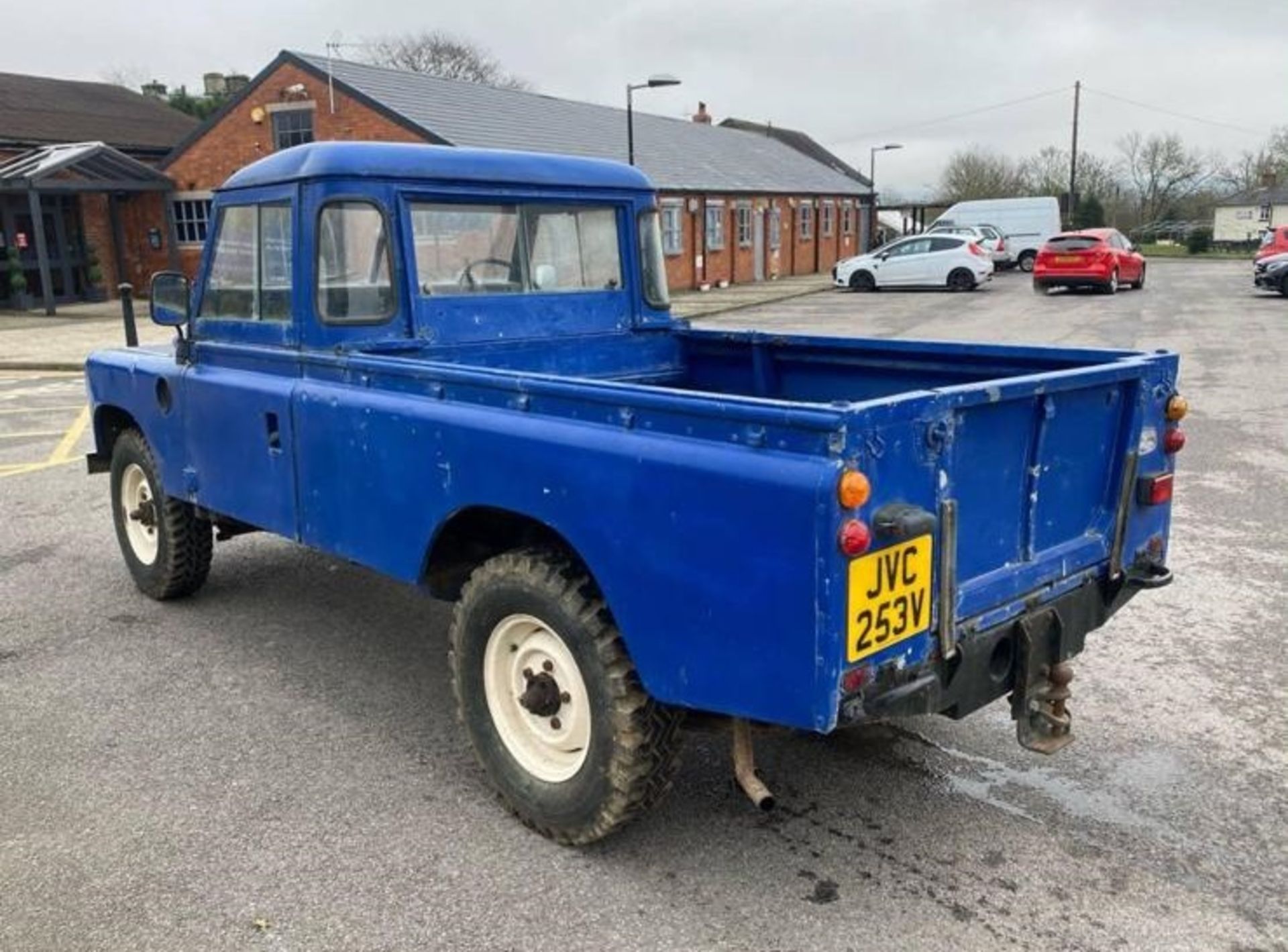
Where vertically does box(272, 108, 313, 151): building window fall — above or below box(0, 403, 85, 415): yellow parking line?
above

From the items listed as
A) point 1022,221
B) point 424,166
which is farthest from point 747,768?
point 1022,221

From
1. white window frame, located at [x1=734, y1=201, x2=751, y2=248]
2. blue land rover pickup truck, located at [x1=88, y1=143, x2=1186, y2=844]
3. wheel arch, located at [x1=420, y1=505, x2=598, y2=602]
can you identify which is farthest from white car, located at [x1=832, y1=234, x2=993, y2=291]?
wheel arch, located at [x1=420, y1=505, x2=598, y2=602]

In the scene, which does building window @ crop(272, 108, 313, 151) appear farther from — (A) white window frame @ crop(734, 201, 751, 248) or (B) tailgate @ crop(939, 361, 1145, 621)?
(B) tailgate @ crop(939, 361, 1145, 621)

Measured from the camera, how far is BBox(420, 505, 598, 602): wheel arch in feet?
11.2

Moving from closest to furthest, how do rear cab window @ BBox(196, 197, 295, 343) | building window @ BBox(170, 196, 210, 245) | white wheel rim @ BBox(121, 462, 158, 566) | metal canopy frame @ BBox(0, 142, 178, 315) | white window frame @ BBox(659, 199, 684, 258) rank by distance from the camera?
rear cab window @ BBox(196, 197, 295, 343) < white wheel rim @ BBox(121, 462, 158, 566) < metal canopy frame @ BBox(0, 142, 178, 315) < building window @ BBox(170, 196, 210, 245) < white window frame @ BBox(659, 199, 684, 258)

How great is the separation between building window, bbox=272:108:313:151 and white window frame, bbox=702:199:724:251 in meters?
11.1

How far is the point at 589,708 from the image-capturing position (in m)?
3.16

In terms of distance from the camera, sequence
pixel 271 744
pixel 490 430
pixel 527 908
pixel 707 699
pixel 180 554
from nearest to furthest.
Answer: pixel 707 699 < pixel 527 908 < pixel 490 430 < pixel 271 744 < pixel 180 554

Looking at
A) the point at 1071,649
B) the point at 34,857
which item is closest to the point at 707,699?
the point at 1071,649

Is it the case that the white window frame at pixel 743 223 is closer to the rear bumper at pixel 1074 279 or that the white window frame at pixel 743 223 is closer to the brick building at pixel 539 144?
the brick building at pixel 539 144

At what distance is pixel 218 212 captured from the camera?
479 centimetres

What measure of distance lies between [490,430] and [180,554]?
2947mm

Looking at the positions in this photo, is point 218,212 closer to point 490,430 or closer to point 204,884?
point 490,430

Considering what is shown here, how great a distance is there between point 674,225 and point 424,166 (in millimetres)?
26221
